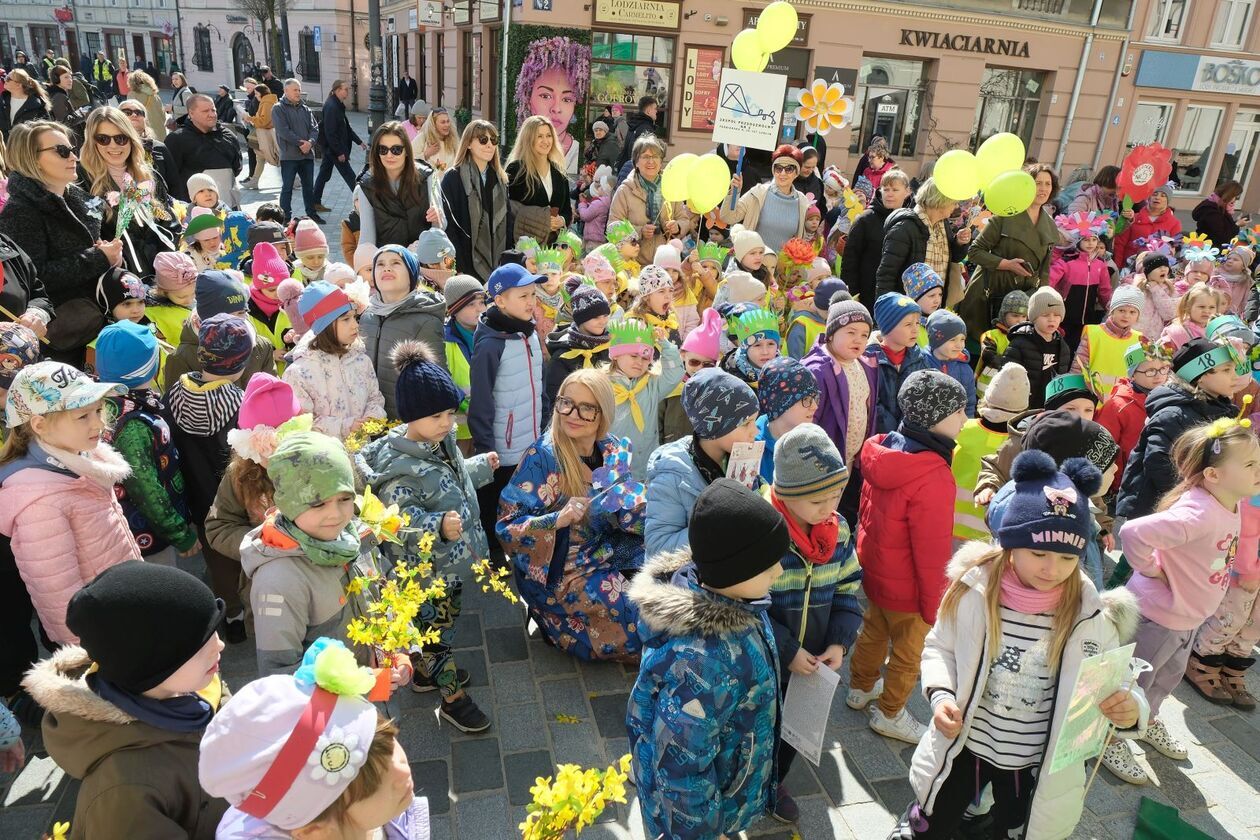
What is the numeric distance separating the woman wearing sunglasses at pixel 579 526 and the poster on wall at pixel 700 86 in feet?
50.4

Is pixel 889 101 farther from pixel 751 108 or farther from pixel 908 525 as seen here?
pixel 908 525

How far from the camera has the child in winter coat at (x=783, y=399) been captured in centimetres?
365

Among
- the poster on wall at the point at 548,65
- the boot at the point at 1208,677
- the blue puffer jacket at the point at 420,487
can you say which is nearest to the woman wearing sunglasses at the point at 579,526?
the blue puffer jacket at the point at 420,487

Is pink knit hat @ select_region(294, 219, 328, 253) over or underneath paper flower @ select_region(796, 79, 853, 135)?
underneath

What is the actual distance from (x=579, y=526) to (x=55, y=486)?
209 centimetres

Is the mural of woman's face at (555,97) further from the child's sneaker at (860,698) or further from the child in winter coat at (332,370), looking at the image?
the child's sneaker at (860,698)

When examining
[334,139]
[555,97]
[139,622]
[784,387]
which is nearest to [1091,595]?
[784,387]

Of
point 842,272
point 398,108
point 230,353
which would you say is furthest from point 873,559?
point 398,108

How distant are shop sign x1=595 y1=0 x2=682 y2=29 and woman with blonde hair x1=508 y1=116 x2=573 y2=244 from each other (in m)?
11.3

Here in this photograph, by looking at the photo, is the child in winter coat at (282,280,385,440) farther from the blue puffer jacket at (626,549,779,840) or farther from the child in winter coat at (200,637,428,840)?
the child in winter coat at (200,637,428,840)

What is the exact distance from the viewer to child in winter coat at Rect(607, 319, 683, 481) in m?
4.32

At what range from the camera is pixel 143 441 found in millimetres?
3504

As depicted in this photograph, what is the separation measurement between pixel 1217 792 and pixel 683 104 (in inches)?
653

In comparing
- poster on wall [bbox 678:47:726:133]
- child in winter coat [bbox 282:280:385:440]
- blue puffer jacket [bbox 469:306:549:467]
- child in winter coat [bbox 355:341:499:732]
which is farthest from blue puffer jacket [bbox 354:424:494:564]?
poster on wall [bbox 678:47:726:133]
